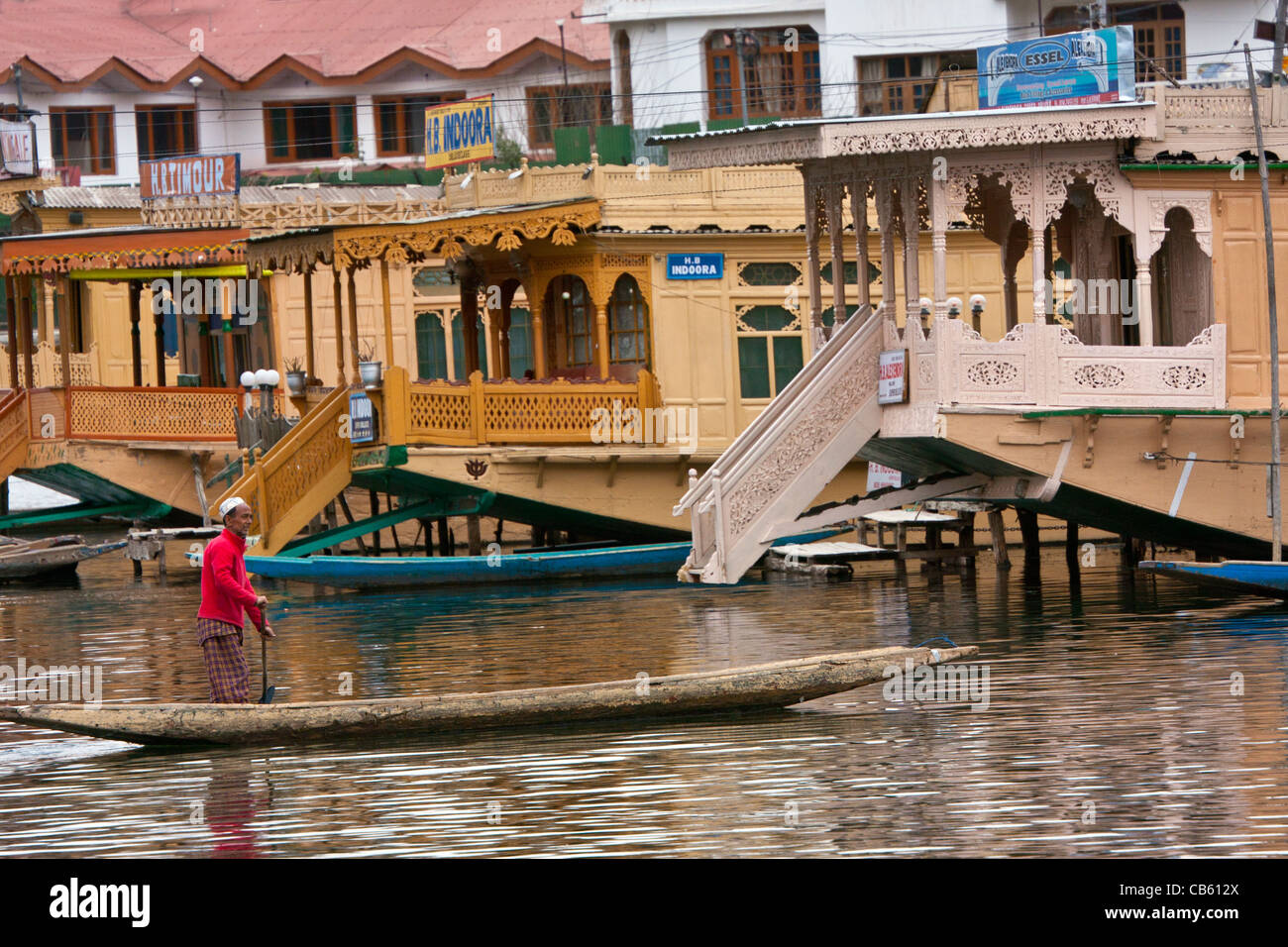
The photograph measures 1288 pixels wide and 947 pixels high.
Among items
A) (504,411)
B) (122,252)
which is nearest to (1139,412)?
(504,411)

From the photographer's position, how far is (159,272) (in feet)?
104

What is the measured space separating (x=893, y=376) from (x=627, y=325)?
20.8ft

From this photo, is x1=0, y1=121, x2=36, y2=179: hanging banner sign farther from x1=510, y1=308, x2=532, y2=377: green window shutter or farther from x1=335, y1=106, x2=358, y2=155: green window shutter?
x1=335, y1=106, x2=358, y2=155: green window shutter

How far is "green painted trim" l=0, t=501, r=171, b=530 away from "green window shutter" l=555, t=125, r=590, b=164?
14.1m

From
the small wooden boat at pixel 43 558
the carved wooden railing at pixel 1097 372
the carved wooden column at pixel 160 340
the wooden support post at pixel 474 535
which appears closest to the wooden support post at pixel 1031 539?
the carved wooden railing at pixel 1097 372

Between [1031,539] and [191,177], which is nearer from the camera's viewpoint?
[1031,539]

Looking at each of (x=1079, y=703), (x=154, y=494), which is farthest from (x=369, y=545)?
(x=1079, y=703)

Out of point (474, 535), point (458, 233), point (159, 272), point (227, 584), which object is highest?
point (159, 272)

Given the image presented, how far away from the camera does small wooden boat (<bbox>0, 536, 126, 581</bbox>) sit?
28.2 metres

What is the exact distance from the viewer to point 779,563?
25.8 m

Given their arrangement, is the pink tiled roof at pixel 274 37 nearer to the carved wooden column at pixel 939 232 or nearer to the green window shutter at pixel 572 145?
the green window shutter at pixel 572 145

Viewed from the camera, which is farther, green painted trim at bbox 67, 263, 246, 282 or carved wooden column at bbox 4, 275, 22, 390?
carved wooden column at bbox 4, 275, 22, 390

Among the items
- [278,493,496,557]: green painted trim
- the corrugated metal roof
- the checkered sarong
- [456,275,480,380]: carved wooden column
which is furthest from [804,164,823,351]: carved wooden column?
the corrugated metal roof

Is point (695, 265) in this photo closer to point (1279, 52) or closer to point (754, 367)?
point (754, 367)
